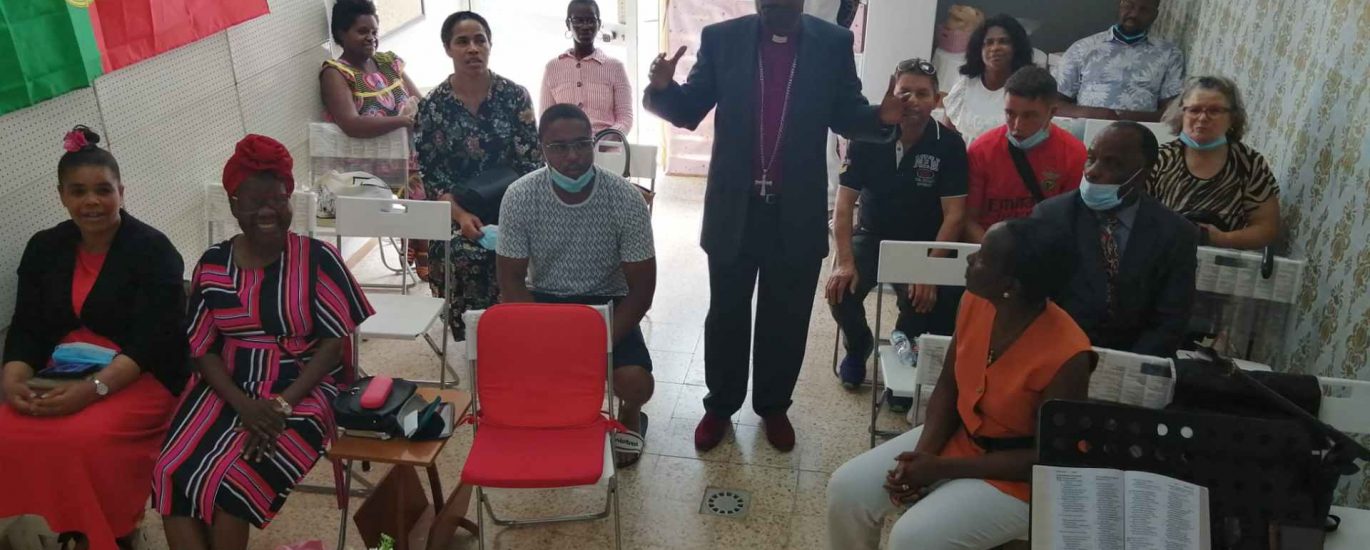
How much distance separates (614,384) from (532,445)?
0.56m

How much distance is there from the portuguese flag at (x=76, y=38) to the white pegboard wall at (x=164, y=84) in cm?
6

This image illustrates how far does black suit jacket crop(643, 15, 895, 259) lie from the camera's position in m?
3.09

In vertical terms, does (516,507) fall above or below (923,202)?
below

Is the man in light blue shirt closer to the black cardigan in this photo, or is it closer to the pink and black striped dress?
the pink and black striped dress

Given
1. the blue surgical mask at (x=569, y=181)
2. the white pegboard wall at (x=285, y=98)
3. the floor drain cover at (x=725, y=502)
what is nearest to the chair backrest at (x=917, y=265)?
the floor drain cover at (x=725, y=502)

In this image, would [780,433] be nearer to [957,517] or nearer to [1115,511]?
[957,517]

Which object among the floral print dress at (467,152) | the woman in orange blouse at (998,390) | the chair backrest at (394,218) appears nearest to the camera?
the woman in orange blouse at (998,390)

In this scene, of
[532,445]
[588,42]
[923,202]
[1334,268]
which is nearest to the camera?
[532,445]

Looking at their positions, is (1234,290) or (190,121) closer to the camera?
(1234,290)

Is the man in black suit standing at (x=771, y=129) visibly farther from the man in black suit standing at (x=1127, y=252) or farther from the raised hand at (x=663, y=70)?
the man in black suit standing at (x=1127, y=252)

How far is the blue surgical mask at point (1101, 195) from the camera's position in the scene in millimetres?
2820

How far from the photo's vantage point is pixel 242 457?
2607 millimetres

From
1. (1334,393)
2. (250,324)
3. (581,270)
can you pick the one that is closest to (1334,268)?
(1334,393)

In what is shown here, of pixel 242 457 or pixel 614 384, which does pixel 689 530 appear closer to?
pixel 614 384
